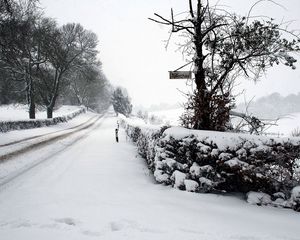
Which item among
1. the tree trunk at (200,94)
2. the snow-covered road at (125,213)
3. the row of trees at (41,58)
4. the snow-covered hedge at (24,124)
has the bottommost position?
the snow-covered road at (125,213)

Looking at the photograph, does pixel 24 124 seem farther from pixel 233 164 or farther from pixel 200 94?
pixel 233 164

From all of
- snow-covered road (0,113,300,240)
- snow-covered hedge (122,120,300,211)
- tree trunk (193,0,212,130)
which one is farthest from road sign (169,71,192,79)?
snow-covered road (0,113,300,240)

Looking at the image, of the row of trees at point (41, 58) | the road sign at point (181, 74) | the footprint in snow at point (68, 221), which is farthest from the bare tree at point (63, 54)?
the footprint in snow at point (68, 221)

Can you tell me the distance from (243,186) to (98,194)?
2.96 m

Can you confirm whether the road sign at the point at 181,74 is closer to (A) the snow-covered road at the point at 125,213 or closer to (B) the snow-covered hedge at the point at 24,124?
(A) the snow-covered road at the point at 125,213

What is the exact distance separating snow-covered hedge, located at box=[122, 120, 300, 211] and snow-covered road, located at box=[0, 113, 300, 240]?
26cm

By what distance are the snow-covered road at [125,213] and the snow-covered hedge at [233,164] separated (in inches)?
10.1

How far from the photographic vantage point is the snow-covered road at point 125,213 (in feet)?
13.1

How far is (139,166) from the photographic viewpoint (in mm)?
8750

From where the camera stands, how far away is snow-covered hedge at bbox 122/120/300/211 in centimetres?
493

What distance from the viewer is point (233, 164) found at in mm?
5258

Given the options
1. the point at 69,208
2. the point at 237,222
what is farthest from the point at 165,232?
the point at 69,208

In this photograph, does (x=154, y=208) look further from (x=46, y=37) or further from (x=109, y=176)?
(x=46, y=37)

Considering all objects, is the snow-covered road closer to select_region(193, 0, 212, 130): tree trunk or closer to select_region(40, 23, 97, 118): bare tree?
select_region(193, 0, 212, 130): tree trunk
